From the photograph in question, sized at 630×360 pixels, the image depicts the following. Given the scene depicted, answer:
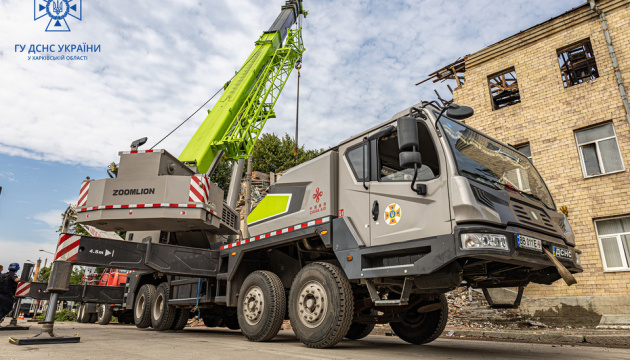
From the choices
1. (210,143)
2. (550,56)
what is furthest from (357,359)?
(550,56)

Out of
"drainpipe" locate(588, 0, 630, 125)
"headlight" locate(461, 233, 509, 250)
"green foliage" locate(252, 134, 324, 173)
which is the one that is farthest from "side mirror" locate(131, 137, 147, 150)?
"green foliage" locate(252, 134, 324, 173)

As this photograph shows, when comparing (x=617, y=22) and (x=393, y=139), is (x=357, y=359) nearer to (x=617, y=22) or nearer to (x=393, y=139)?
(x=393, y=139)

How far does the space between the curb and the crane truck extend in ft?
7.95

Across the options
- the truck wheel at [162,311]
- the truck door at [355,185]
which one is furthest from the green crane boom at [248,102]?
the truck door at [355,185]

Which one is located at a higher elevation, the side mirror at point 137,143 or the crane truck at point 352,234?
the side mirror at point 137,143

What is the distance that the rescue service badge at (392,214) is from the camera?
14.9ft

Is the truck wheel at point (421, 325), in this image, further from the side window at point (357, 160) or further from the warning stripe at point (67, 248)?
the warning stripe at point (67, 248)

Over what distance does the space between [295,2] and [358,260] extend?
527 inches

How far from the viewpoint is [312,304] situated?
503 cm

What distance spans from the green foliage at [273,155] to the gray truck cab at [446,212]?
26.5 meters

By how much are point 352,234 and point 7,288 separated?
30.8 feet

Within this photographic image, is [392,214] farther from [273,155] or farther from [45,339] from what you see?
[273,155]

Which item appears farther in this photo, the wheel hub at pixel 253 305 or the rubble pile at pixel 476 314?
the rubble pile at pixel 476 314

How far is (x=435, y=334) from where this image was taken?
19.5 feet
